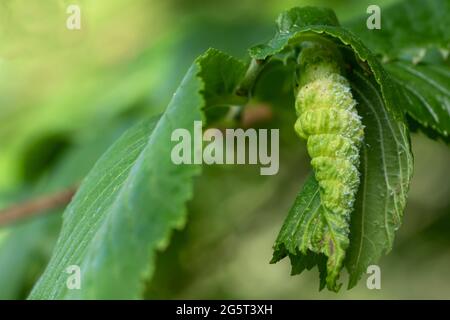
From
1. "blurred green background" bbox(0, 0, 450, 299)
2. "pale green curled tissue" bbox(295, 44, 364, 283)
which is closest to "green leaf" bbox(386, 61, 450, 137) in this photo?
"pale green curled tissue" bbox(295, 44, 364, 283)

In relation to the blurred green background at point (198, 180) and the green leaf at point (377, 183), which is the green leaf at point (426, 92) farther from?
the blurred green background at point (198, 180)

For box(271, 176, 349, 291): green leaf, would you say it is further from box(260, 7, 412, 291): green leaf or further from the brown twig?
the brown twig

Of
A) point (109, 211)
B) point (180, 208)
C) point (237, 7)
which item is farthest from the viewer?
point (237, 7)

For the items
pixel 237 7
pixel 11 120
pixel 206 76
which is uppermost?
pixel 237 7

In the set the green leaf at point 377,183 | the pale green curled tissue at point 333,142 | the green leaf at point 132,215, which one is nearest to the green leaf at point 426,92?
the green leaf at point 377,183

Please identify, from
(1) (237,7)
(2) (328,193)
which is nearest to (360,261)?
(2) (328,193)

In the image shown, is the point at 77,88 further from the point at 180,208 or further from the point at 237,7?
the point at 180,208

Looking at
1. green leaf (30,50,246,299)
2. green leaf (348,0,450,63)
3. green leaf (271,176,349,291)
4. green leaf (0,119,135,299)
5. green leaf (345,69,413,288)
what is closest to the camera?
green leaf (30,50,246,299)
